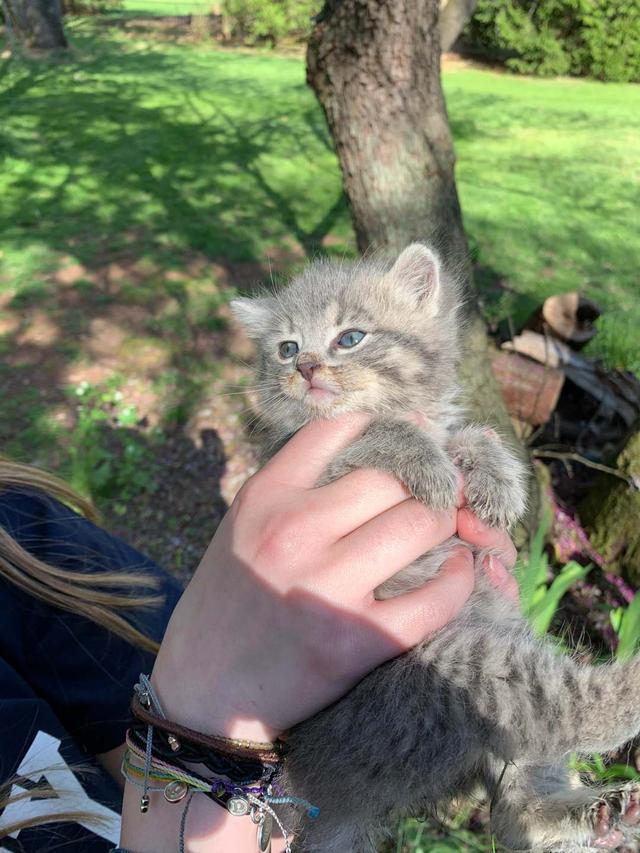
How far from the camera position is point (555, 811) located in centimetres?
189

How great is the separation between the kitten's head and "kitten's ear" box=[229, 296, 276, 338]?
1 centimetres

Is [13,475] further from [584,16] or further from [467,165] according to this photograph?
[584,16]

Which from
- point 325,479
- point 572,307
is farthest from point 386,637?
point 572,307

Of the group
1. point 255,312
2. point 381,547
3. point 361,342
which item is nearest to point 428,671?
point 381,547

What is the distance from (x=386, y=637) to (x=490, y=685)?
0.33 metres

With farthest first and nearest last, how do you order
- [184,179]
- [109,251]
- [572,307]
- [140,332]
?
1. [184,179]
2. [109,251]
3. [140,332]
4. [572,307]

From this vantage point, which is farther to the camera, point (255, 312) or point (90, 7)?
point (90, 7)

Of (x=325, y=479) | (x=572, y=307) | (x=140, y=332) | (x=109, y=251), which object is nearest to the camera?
(x=325, y=479)

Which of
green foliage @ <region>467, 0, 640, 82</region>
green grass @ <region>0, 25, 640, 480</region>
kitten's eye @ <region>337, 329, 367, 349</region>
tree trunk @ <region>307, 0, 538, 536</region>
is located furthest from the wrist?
green foliage @ <region>467, 0, 640, 82</region>

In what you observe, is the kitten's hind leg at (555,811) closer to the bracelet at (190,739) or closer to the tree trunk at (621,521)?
the bracelet at (190,739)

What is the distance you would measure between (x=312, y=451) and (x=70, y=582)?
91cm

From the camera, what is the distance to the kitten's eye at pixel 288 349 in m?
2.35

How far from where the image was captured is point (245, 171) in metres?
9.91

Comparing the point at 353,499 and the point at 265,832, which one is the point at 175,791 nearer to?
the point at 265,832
